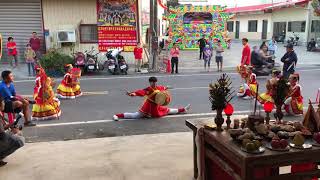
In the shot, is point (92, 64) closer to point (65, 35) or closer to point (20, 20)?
point (65, 35)

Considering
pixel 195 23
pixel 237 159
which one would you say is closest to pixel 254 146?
pixel 237 159

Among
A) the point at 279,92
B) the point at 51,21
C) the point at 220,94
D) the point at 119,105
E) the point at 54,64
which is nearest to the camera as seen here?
the point at 220,94

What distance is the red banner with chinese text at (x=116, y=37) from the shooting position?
2031 centimetres

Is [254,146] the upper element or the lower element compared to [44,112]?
upper

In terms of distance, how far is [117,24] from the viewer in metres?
20.3

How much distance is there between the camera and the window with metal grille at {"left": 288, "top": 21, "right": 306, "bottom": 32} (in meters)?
36.9

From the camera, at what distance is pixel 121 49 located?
20.1m

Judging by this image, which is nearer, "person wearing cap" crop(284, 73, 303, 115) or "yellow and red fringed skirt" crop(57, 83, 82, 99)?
"person wearing cap" crop(284, 73, 303, 115)

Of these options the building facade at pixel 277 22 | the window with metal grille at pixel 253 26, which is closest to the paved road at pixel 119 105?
the building facade at pixel 277 22

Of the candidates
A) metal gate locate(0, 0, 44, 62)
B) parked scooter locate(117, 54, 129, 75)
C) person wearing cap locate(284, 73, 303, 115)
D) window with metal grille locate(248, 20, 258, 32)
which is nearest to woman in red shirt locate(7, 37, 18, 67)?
metal gate locate(0, 0, 44, 62)

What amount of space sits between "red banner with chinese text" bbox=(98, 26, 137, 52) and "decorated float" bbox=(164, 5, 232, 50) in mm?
10120

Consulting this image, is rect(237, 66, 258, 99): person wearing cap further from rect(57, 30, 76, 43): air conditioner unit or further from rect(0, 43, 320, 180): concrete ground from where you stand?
rect(57, 30, 76, 43): air conditioner unit

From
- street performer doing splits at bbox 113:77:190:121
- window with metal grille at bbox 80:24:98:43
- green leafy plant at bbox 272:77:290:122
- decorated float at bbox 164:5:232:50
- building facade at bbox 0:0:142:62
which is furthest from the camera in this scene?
decorated float at bbox 164:5:232:50

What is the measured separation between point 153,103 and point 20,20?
13.3 m
